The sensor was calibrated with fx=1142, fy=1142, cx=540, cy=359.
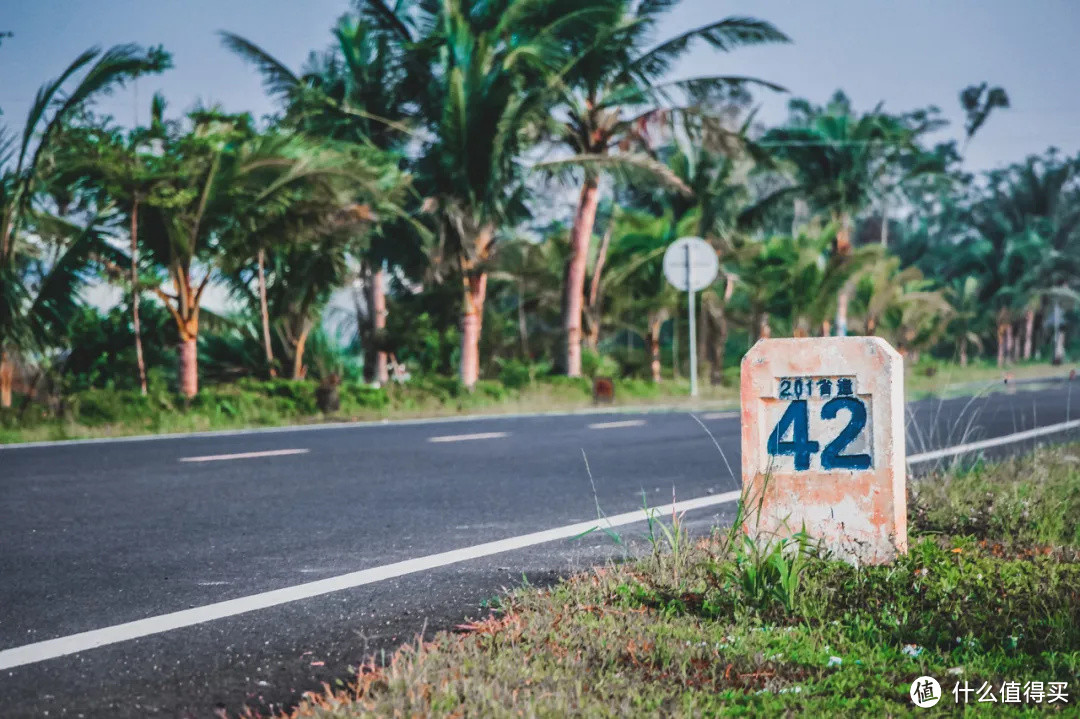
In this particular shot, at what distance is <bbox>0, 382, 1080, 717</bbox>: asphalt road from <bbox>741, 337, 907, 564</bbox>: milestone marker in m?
1.01

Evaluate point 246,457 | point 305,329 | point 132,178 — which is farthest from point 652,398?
point 246,457

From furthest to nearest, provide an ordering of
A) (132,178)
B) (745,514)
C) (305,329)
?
(305,329), (132,178), (745,514)

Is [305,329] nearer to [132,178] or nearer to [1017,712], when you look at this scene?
[132,178]

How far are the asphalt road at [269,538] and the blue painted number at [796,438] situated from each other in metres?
1.10

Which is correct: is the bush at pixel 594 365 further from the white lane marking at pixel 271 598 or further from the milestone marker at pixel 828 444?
the milestone marker at pixel 828 444

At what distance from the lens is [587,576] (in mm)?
4730

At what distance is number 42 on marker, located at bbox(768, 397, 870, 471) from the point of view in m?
4.67

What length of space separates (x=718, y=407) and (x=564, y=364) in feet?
14.6

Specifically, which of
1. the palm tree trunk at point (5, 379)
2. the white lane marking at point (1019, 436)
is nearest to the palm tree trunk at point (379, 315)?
the palm tree trunk at point (5, 379)

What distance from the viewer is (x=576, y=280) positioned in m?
22.5

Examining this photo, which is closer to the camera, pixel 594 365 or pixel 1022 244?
pixel 594 365

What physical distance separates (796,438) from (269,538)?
2.86m

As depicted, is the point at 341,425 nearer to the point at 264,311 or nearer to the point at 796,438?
the point at 264,311

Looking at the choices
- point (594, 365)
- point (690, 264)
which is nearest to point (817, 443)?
point (690, 264)
